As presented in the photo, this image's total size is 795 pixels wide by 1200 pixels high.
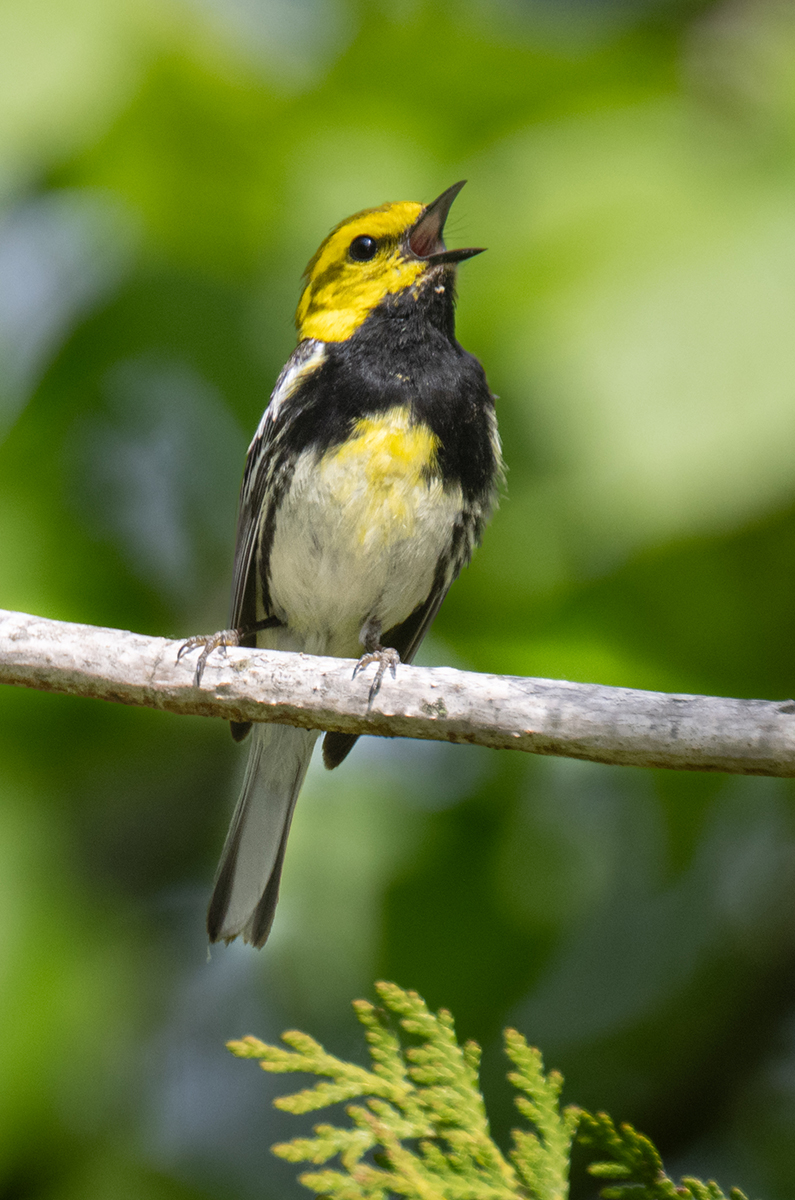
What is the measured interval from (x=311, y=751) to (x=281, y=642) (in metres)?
0.49

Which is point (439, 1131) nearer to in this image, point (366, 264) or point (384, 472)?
point (384, 472)

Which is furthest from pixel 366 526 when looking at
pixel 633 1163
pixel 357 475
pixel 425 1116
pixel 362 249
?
pixel 633 1163

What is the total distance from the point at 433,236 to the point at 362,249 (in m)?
0.22

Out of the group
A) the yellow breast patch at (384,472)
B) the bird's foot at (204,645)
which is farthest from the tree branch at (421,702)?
the yellow breast patch at (384,472)

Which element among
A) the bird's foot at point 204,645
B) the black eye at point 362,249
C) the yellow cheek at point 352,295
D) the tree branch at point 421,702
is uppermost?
the black eye at point 362,249

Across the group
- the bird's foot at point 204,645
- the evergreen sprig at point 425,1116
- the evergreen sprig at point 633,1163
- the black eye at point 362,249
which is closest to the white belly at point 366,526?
the bird's foot at point 204,645

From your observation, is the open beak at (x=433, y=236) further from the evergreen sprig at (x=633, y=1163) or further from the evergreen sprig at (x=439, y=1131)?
the evergreen sprig at (x=633, y=1163)

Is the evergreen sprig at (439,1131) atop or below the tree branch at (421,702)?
below

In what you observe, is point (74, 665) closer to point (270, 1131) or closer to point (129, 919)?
point (129, 919)

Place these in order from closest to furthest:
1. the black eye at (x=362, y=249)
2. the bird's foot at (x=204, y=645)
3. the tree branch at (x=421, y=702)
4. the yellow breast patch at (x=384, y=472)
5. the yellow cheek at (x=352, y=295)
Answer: the tree branch at (x=421, y=702) < the bird's foot at (x=204, y=645) < the yellow breast patch at (x=384, y=472) < the yellow cheek at (x=352, y=295) < the black eye at (x=362, y=249)

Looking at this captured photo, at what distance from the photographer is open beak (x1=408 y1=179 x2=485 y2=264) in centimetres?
301

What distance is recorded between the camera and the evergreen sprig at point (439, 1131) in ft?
4.78

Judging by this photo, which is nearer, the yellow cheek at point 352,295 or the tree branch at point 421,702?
the tree branch at point 421,702

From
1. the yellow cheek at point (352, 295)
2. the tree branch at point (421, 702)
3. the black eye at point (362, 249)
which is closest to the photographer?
the tree branch at point (421, 702)
